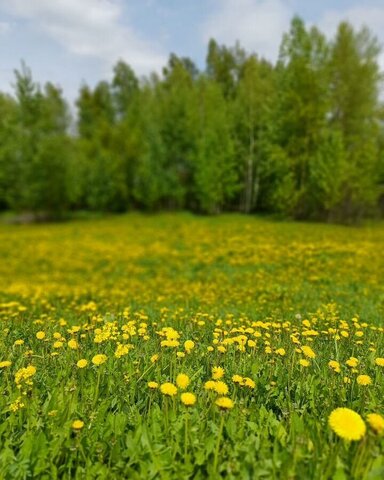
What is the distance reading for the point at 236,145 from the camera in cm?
3388

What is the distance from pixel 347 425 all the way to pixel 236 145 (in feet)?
111

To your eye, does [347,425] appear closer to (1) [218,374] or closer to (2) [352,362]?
(1) [218,374]

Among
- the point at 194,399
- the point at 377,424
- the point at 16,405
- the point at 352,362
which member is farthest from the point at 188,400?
the point at 352,362

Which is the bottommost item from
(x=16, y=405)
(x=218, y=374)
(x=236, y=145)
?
(x=16, y=405)

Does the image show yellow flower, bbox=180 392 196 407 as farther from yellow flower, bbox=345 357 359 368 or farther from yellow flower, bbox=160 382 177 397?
yellow flower, bbox=345 357 359 368

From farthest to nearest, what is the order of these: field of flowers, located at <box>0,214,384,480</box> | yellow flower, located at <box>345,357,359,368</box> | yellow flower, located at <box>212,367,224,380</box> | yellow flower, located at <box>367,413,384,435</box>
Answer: yellow flower, located at <box>345,357,359,368</box> < yellow flower, located at <box>212,367,224,380</box> < field of flowers, located at <box>0,214,384,480</box> < yellow flower, located at <box>367,413,384,435</box>

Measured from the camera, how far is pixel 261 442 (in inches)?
85.2

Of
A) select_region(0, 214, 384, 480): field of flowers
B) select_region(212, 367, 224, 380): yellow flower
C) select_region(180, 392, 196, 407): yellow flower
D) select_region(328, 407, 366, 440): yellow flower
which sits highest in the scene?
select_region(328, 407, 366, 440): yellow flower

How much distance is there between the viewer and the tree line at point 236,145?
26625 mm

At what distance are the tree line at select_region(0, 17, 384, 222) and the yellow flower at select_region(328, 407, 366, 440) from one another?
25.1 meters

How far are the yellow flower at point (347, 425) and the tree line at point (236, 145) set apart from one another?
25.1m

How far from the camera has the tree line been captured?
26625mm

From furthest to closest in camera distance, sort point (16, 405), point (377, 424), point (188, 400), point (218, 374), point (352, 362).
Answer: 1. point (352, 362)
2. point (218, 374)
3. point (16, 405)
4. point (188, 400)
5. point (377, 424)

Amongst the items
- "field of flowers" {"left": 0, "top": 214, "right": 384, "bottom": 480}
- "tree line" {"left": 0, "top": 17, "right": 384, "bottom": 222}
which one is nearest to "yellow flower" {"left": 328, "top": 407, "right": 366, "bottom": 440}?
"field of flowers" {"left": 0, "top": 214, "right": 384, "bottom": 480}
